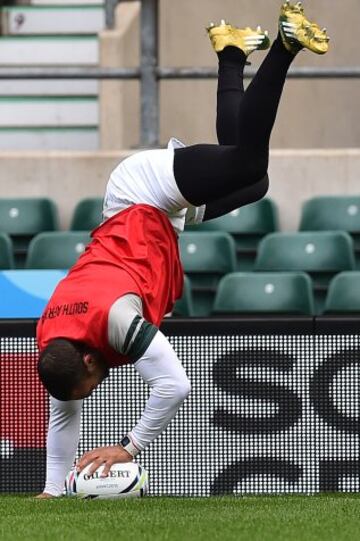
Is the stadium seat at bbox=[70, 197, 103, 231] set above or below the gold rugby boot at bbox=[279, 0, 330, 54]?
below

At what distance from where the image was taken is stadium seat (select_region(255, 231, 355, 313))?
31.0 ft

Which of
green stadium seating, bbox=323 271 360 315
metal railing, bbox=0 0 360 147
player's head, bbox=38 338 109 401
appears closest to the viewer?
player's head, bbox=38 338 109 401

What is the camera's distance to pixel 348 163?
1020cm

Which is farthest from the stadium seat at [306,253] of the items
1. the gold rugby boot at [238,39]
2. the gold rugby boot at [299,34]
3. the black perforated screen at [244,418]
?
the gold rugby boot at [299,34]

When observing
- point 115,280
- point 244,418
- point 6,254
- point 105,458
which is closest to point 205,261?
point 6,254

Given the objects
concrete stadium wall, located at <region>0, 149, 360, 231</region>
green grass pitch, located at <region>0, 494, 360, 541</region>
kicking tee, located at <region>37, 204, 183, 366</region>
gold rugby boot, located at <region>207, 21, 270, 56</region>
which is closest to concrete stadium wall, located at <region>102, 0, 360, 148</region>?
concrete stadium wall, located at <region>0, 149, 360, 231</region>

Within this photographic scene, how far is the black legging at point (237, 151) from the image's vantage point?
20.3 ft

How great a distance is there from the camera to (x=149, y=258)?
627 centimetres

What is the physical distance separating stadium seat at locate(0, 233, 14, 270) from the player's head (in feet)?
12.1

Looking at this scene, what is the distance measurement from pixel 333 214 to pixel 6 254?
2.09 m

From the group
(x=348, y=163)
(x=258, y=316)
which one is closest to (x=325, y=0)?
(x=348, y=163)

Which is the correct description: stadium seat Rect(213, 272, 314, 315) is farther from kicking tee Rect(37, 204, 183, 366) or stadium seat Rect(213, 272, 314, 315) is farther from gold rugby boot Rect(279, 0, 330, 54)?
gold rugby boot Rect(279, 0, 330, 54)

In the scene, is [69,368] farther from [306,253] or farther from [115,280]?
[306,253]

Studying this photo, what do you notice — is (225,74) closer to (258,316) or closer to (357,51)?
(258,316)
